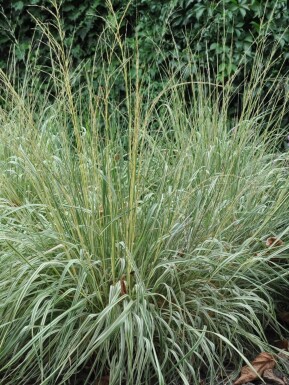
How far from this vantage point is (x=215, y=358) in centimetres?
315

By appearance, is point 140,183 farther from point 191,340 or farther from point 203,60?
point 203,60

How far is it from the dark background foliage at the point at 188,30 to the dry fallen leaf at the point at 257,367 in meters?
2.37

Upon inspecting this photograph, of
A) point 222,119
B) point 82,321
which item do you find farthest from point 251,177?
point 82,321

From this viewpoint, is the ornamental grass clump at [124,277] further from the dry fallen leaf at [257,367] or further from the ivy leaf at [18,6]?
the ivy leaf at [18,6]

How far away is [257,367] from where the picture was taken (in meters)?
2.96

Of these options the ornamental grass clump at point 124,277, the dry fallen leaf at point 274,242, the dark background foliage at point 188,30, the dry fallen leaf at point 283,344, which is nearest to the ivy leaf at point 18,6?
the dark background foliage at point 188,30

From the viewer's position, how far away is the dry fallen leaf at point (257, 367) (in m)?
2.92

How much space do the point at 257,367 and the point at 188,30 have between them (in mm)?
3745

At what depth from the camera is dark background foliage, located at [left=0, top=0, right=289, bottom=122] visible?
211 inches

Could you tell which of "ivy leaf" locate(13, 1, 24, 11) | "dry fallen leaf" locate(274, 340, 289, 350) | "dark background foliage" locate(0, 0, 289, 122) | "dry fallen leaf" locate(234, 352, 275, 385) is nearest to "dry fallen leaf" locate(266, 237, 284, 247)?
"dry fallen leaf" locate(274, 340, 289, 350)

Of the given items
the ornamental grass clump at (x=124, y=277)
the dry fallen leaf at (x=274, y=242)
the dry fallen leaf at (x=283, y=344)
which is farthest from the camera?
the dry fallen leaf at (x=274, y=242)

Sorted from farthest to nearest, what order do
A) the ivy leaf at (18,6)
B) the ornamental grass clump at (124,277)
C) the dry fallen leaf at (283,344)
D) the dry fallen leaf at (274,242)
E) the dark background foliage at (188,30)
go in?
the ivy leaf at (18,6), the dark background foliage at (188,30), the dry fallen leaf at (274,242), the dry fallen leaf at (283,344), the ornamental grass clump at (124,277)

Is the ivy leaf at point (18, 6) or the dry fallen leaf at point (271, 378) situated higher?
the ivy leaf at point (18, 6)

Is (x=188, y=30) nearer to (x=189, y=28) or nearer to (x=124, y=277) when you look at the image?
(x=189, y=28)
